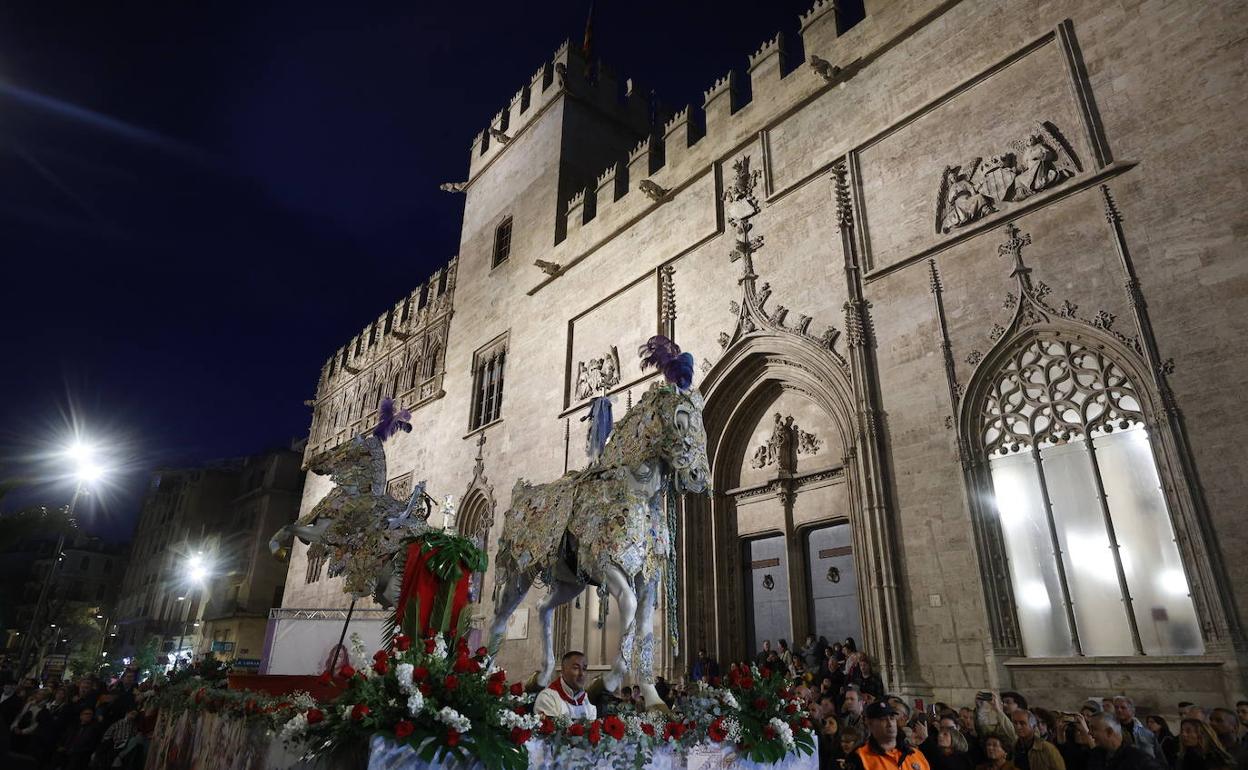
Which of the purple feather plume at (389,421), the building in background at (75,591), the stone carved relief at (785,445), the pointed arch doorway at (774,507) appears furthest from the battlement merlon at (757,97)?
the building in background at (75,591)

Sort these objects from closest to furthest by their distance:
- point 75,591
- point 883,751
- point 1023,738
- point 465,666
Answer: point 465,666
point 883,751
point 1023,738
point 75,591

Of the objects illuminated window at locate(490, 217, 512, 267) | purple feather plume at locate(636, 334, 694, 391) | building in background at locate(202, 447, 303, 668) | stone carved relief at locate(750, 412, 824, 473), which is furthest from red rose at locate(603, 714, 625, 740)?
building in background at locate(202, 447, 303, 668)

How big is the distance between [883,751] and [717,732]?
92 centimetres

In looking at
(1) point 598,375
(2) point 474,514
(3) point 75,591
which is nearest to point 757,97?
(1) point 598,375

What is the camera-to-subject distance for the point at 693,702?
13.6 feet

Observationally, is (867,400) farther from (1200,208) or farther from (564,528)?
(564,528)

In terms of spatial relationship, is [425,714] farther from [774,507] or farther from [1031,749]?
[774,507]

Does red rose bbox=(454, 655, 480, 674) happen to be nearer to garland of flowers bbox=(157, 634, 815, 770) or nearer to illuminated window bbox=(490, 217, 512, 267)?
garland of flowers bbox=(157, 634, 815, 770)

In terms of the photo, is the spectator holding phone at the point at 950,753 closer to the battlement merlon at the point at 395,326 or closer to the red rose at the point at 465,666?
the red rose at the point at 465,666

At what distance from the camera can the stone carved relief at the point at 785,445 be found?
1100 cm

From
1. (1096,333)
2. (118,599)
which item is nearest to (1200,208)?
(1096,333)

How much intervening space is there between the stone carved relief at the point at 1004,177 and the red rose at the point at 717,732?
7.72 m

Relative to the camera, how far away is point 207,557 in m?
37.2

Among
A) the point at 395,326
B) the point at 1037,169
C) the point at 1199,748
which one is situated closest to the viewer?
the point at 1199,748
